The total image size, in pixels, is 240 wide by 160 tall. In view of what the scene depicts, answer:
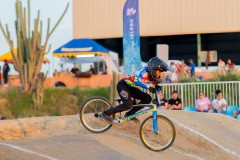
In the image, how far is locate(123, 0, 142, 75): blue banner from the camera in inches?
860

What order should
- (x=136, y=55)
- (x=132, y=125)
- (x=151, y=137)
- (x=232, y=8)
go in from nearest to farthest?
(x=151, y=137) → (x=132, y=125) → (x=136, y=55) → (x=232, y=8)

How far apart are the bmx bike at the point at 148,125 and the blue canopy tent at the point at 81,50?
17758 millimetres

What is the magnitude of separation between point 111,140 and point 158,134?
31.9 inches

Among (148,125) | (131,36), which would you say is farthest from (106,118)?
(131,36)

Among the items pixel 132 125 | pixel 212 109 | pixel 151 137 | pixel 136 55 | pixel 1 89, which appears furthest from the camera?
pixel 1 89

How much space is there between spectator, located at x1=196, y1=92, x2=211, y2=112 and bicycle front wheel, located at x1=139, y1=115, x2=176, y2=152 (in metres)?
8.53

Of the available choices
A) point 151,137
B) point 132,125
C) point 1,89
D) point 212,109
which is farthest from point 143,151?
point 1,89

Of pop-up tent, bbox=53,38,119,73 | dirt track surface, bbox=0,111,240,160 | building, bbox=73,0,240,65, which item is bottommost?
dirt track surface, bbox=0,111,240,160

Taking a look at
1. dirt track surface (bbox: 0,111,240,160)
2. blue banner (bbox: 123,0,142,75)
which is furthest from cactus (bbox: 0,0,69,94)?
dirt track surface (bbox: 0,111,240,160)

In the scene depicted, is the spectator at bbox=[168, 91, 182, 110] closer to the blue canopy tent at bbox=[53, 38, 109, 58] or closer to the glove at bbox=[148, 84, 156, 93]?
the glove at bbox=[148, 84, 156, 93]

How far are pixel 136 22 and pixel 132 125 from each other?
397 inches

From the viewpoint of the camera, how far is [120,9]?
36.6 meters

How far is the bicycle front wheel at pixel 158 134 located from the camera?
37.6 ft

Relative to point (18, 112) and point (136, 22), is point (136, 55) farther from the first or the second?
point (18, 112)
